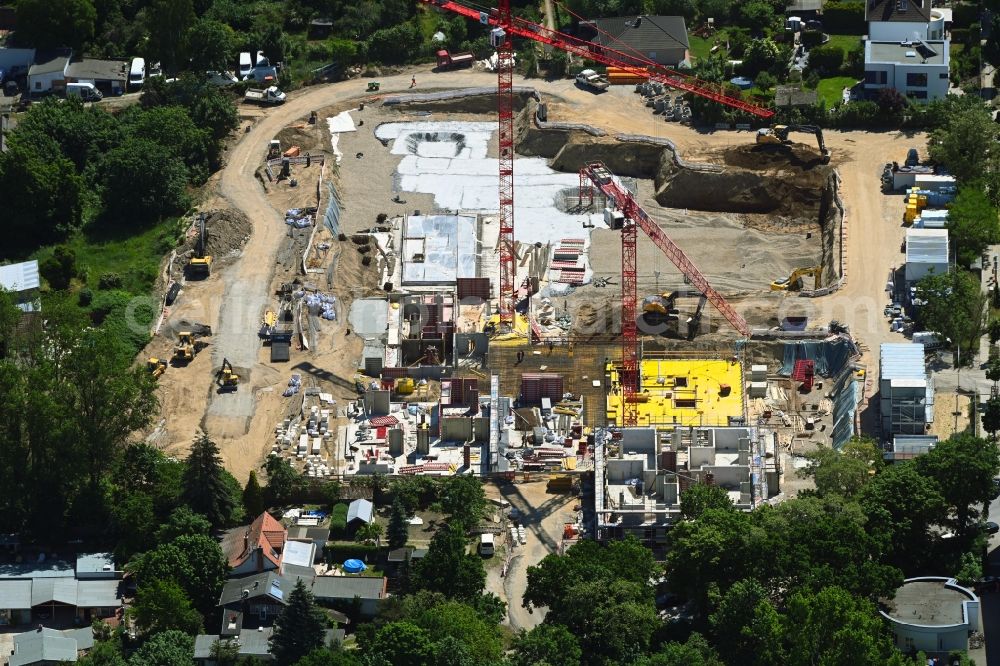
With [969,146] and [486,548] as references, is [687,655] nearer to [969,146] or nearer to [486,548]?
[486,548]

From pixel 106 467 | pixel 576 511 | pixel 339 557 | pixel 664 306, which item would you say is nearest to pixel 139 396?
pixel 106 467

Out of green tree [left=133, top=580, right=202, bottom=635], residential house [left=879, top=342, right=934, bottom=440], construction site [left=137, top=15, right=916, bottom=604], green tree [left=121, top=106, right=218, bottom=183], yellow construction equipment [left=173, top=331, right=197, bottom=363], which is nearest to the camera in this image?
green tree [left=133, top=580, right=202, bottom=635]

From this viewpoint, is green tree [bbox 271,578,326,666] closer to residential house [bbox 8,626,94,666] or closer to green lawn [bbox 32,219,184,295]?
residential house [bbox 8,626,94,666]

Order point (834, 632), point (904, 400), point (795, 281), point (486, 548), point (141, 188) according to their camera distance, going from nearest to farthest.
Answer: point (834, 632) < point (486, 548) < point (904, 400) < point (795, 281) < point (141, 188)

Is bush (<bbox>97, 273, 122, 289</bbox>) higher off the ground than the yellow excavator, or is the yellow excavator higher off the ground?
bush (<bbox>97, 273, 122, 289</bbox>)

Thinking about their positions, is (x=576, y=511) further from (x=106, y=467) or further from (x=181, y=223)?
(x=181, y=223)

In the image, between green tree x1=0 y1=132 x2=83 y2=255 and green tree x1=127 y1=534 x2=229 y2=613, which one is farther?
green tree x1=0 y1=132 x2=83 y2=255

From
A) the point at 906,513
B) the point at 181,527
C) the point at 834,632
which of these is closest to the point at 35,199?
the point at 181,527

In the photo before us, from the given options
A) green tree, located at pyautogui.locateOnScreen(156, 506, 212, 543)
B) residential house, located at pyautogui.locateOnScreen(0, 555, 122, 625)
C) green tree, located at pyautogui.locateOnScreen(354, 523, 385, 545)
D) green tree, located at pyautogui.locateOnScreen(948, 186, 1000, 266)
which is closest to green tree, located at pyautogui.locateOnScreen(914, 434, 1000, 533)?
green tree, located at pyautogui.locateOnScreen(948, 186, 1000, 266)
